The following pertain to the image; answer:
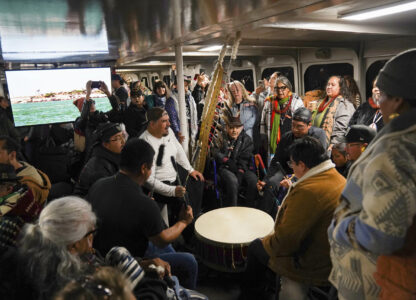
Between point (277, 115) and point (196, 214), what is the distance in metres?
2.10

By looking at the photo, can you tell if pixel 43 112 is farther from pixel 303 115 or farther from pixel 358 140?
pixel 358 140

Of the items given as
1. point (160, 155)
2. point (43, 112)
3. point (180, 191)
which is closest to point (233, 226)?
point (180, 191)

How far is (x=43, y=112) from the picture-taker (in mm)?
6035

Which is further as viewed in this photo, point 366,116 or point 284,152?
point 366,116

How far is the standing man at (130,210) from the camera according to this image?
1.93 meters

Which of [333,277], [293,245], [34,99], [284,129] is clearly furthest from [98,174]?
[34,99]

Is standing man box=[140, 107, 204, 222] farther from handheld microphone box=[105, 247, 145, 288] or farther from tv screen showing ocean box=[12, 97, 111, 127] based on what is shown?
tv screen showing ocean box=[12, 97, 111, 127]

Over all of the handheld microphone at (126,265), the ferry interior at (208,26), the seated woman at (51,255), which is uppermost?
the ferry interior at (208,26)

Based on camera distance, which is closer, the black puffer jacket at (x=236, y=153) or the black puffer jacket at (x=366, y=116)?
the black puffer jacket at (x=366, y=116)

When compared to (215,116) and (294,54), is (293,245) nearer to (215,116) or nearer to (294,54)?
(215,116)

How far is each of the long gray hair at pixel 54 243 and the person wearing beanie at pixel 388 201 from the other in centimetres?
120

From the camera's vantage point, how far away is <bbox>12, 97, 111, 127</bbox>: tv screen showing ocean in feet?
19.4

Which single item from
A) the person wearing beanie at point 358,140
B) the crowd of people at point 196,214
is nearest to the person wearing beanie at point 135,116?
the crowd of people at point 196,214

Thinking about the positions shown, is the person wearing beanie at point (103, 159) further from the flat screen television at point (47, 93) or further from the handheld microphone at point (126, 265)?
the flat screen television at point (47, 93)
